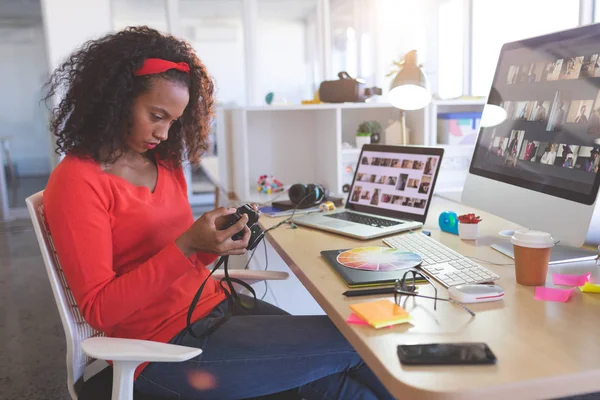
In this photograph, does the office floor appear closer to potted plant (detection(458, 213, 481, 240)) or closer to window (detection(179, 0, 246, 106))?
potted plant (detection(458, 213, 481, 240))

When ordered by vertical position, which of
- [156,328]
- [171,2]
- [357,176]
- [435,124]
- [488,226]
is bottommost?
[156,328]

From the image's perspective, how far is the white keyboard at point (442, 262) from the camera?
102 cm

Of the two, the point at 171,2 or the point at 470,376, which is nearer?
the point at 470,376

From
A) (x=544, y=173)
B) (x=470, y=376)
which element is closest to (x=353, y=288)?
(x=470, y=376)

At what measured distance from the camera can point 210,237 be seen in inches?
40.8

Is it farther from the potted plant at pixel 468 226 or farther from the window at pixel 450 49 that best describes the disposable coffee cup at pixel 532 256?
the window at pixel 450 49

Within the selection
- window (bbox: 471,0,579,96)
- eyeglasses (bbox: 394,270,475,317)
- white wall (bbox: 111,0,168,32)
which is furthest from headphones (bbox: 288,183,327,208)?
white wall (bbox: 111,0,168,32)

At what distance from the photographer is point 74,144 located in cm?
116

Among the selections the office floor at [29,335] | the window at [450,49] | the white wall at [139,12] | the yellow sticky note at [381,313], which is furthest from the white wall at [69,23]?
the yellow sticky note at [381,313]

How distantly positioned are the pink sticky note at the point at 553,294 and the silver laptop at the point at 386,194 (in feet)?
1.67

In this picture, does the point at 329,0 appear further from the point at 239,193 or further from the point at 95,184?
the point at 95,184

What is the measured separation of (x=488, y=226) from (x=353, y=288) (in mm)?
664

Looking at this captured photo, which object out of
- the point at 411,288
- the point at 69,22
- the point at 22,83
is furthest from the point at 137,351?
the point at 22,83

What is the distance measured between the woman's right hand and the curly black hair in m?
0.27
